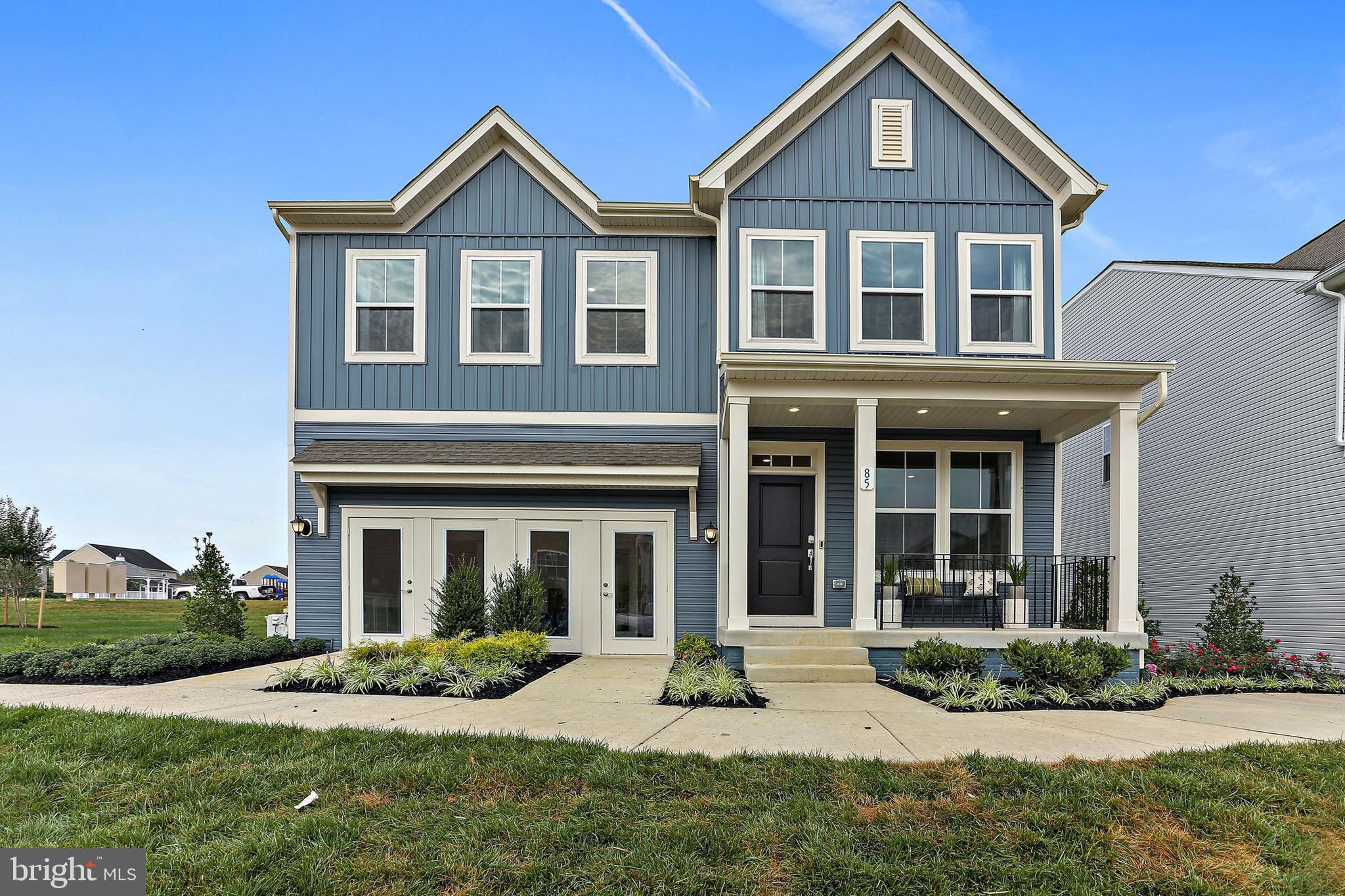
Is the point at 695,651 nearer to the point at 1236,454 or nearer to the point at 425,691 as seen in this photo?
the point at 425,691

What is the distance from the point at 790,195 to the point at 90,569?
1500 centimetres

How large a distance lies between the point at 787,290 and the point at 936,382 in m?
2.60

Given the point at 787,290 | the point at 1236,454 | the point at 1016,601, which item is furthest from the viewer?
the point at 1236,454

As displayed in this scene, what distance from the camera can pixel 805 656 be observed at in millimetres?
8516

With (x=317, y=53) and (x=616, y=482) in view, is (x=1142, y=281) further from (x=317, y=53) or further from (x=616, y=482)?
(x=317, y=53)

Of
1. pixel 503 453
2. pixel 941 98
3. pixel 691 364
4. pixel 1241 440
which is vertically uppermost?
pixel 941 98

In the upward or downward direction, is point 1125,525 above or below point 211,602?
above

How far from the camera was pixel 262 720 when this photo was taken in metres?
5.76

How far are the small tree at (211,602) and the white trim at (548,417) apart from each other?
2426 millimetres

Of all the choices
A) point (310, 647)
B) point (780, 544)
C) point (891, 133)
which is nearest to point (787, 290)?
point (891, 133)

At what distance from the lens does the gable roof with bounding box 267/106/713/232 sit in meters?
10.7

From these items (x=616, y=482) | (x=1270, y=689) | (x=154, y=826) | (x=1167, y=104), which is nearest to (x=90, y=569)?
(x=616, y=482)

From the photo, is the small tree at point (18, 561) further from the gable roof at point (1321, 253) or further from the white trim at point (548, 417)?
the gable roof at point (1321, 253)

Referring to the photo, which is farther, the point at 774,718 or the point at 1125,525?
the point at 1125,525
